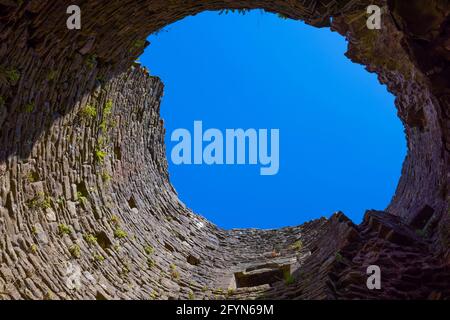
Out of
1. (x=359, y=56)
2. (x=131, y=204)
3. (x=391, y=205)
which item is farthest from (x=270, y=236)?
(x=359, y=56)

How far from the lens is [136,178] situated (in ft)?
32.9

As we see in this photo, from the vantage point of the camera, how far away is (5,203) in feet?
18.9

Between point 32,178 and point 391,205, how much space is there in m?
7.67

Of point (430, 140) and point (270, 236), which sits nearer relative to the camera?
point (430, 140)

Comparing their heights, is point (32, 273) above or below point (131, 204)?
below

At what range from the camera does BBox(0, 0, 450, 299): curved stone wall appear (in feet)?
18.6

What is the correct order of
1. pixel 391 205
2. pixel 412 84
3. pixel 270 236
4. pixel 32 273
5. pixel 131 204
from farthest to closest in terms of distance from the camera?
pixel 270 236 < pixel 391 205 < pixel 131 204 < pixel 412 84 < pixel 32 273

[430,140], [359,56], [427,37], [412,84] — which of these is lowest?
[430,140]

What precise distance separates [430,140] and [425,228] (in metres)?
1.85

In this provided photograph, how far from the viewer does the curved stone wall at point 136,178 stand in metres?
5.68
